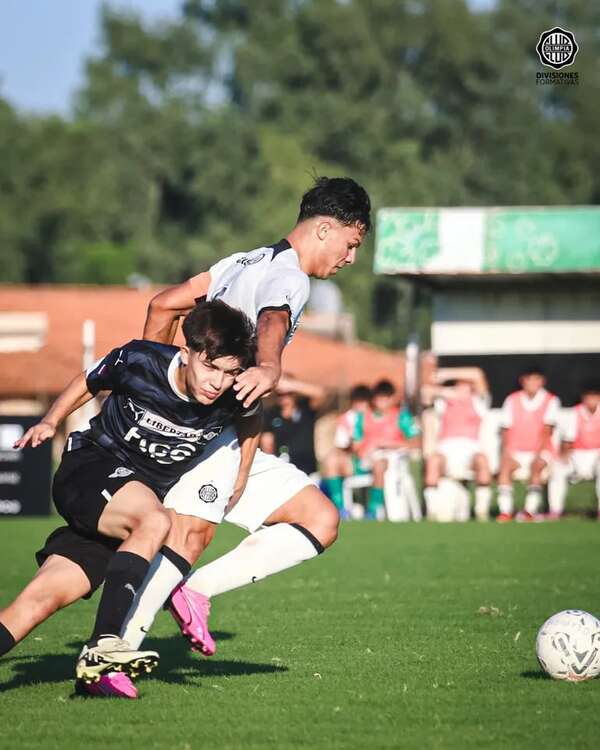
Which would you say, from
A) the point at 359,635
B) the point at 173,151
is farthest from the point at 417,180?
the point at 359,635

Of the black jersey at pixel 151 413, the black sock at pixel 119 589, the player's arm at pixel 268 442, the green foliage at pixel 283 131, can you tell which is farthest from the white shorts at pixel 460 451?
the green foliage at pixel 283 131

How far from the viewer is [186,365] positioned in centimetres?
555

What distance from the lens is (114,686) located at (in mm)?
5598

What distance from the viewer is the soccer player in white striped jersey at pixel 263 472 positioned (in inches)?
226

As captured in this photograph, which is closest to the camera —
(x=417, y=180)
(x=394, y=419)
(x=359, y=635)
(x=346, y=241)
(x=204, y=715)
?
(x=204, y=715)

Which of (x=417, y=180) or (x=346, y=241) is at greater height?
(x=417, y=180)

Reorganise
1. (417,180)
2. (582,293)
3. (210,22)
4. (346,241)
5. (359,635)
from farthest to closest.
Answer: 1. (210,22)
2. (417,180)
3. (582,293)
4. (359,635)
5. (346,241)

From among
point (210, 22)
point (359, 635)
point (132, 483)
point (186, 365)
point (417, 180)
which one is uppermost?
point (210, 22)

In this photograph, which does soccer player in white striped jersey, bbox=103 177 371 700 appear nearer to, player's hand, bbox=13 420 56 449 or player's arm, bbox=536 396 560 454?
player's hand, bbox=13 420 56 449

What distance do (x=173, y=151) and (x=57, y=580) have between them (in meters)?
54.0

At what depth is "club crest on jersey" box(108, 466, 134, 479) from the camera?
566 cm

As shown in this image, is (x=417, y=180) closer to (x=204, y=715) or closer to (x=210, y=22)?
(x=210, y=22)

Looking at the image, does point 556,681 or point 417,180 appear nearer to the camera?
point 556,681

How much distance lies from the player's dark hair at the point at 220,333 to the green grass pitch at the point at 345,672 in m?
1.41
